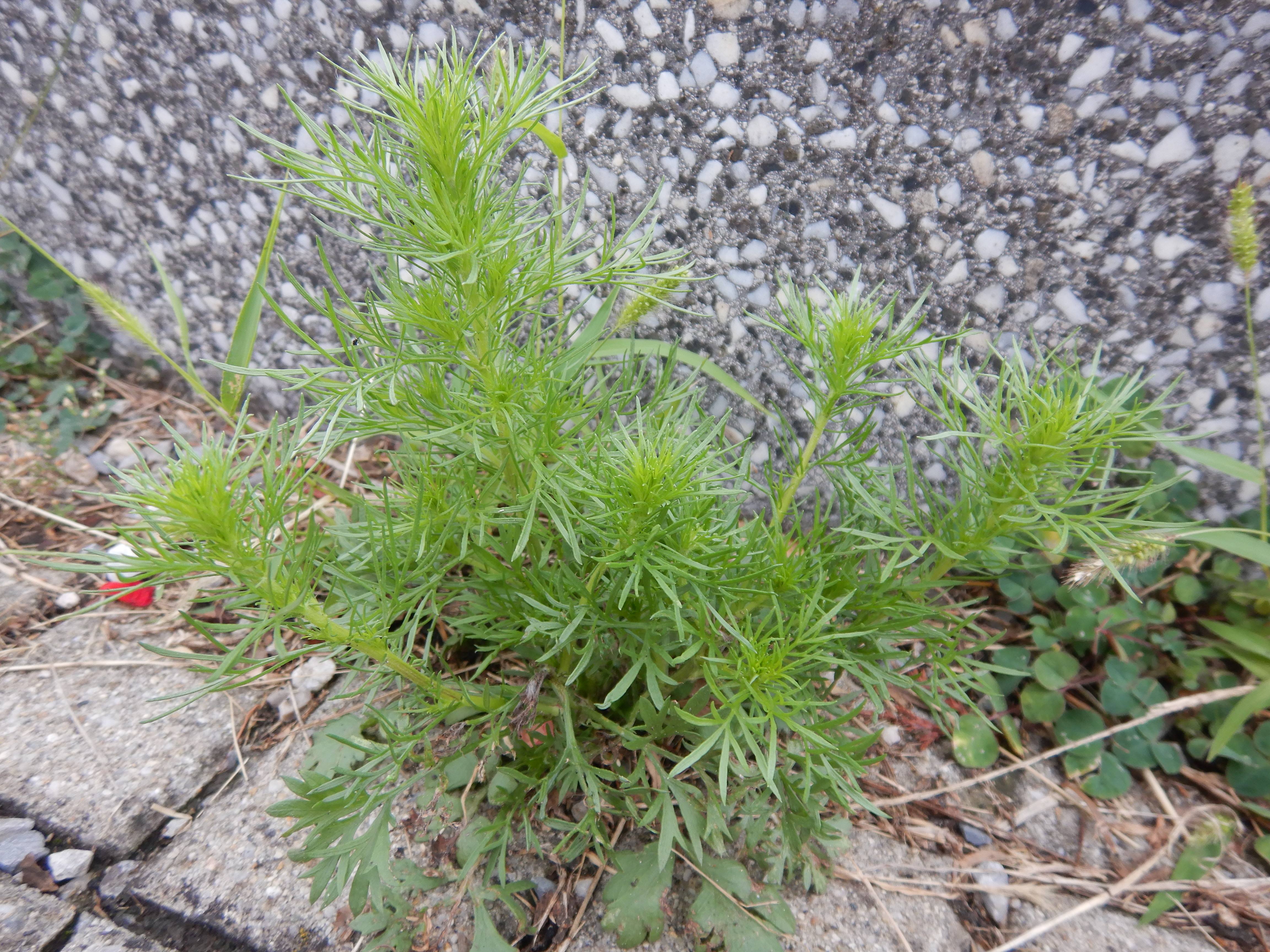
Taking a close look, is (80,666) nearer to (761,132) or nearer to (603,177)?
(603,177)

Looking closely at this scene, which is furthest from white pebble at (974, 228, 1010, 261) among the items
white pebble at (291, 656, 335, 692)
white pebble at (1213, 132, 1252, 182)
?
white pebble at (291, 656, 335, 692)

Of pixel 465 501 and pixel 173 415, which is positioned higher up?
pixel 173 415

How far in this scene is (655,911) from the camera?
130 centimetres

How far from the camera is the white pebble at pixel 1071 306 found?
1.66 m

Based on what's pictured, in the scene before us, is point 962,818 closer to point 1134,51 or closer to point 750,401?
point 750,401

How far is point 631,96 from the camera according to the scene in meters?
1.72

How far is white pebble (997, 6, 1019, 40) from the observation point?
147 centimetres

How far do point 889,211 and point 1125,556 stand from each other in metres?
0.85

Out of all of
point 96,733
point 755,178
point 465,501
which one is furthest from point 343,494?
point 755,178

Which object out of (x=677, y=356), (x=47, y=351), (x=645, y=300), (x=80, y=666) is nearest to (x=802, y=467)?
(x=645, y=300)

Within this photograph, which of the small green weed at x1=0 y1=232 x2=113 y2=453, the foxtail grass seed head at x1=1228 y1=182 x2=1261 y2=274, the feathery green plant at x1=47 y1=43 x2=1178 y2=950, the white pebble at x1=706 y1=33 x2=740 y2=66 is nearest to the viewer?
the feathery green plant at x1=47 y1=43 x2=1178 y2=950

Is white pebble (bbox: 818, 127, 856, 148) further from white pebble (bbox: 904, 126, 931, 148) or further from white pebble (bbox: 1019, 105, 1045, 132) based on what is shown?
white pebble (bbox: 1019, 105, 1045, 132)

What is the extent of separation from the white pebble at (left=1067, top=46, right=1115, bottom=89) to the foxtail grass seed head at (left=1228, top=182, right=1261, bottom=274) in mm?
338

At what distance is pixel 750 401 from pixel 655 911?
1048 mm
